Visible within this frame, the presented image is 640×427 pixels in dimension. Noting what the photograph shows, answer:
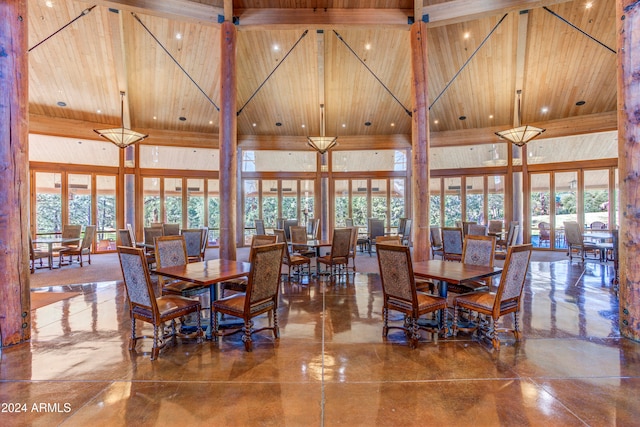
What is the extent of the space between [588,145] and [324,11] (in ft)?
28.6

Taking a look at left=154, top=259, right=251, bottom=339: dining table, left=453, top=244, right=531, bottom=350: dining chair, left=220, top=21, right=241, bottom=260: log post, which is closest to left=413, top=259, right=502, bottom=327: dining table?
left=453, top=244, right=531, bottom=350: dining chair

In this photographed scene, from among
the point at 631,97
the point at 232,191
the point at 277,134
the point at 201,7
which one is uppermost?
the point at 201,7

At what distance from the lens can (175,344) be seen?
10.4 feet

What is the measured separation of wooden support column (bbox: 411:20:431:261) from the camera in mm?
5719

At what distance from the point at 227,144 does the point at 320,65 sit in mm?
4235

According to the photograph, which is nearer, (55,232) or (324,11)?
(324,11)

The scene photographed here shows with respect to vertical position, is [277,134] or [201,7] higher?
[201,7]

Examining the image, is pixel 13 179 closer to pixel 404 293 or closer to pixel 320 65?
pixel 404 293

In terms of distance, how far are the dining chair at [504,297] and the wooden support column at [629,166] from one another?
113cm

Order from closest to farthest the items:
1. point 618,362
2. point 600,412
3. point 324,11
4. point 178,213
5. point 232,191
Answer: point 600,412
point 618,362
point 232,191
point 324,11
point 178,213

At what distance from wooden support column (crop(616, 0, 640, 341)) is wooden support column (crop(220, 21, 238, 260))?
17.8 feet

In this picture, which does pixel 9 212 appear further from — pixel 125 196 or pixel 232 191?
pixel 125 196

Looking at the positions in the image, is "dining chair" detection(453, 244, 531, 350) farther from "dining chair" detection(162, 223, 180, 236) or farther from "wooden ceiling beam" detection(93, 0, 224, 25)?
"dining chair" detection(162, 223, 180, 236)

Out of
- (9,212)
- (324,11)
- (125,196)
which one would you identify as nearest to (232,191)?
(9,212)
